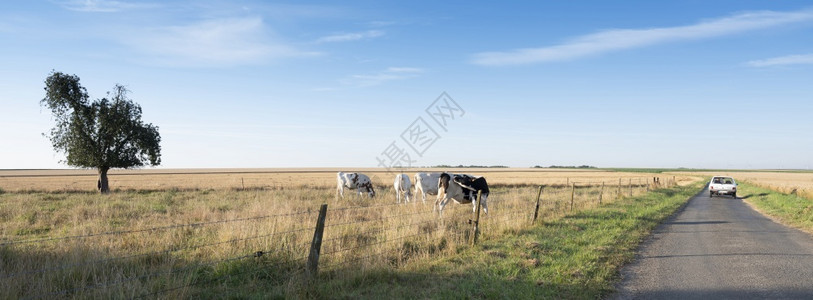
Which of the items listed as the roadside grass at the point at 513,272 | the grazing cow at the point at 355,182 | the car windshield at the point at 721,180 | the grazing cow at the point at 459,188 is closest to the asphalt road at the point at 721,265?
the roadside grass at the point at 513,272

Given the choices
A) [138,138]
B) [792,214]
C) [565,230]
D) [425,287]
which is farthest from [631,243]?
[138,138]

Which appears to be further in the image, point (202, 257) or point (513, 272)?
point (202, 257)

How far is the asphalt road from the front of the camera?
6488 millimetres

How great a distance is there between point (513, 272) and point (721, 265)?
158 inches

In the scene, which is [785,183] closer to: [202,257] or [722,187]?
[722,187]

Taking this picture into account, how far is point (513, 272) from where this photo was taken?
24.1ft

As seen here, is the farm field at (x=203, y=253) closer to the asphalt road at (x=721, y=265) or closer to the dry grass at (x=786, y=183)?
the asphalt road at (x=721, y=265)

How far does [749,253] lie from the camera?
9.40 metres

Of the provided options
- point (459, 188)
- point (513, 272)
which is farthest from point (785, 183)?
point (513, 272)

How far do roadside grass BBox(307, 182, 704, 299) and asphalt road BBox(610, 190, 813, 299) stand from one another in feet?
1.40

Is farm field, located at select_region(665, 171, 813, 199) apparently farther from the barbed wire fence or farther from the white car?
the barbed wire fence

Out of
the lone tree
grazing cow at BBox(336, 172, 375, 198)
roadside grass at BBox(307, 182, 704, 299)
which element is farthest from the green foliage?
roadside grass at BBox(307, 182, 704, 299)

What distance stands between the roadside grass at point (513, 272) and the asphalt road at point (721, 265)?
1.40 ft

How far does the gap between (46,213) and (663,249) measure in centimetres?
1897
